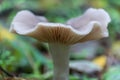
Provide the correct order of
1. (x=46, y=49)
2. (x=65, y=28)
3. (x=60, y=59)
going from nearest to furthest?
(x=65, y=28)
(x=60, y=59)
(x=46, y=49)

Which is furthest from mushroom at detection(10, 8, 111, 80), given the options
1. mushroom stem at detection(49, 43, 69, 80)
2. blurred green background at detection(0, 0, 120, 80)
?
blurred green background at detection(0, 0, 120, 80)

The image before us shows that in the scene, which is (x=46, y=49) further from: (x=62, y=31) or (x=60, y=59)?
(x=62, y=31)

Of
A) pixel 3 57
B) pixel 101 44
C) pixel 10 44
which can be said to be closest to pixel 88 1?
pixel 101 44

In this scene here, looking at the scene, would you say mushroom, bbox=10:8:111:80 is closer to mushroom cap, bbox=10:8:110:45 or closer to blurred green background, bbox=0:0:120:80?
mushroom cap, bbox=10:8:110:45

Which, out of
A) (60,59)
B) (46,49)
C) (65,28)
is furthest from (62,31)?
(46,49)

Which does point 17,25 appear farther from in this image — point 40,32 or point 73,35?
point 73,35

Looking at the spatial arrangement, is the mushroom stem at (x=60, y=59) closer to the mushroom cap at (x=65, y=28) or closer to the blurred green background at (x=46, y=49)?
the mushroom cap at (x=65, y=28)

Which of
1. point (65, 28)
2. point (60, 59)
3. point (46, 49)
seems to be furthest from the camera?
point (46, 49)
